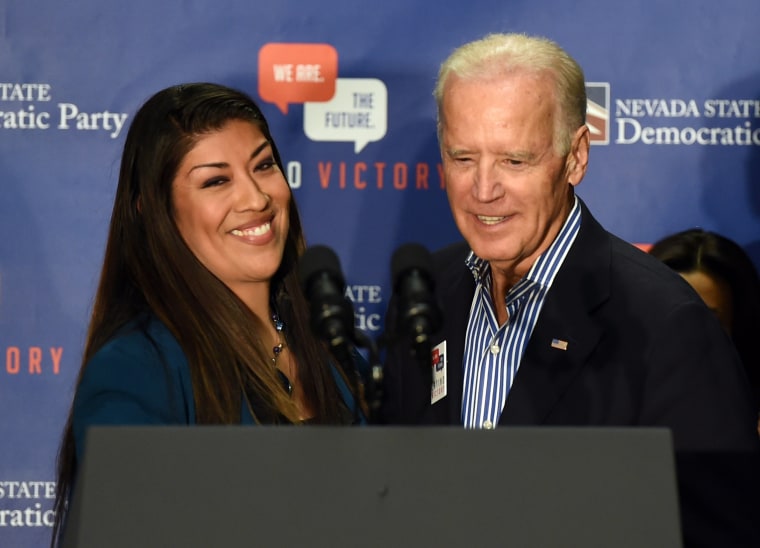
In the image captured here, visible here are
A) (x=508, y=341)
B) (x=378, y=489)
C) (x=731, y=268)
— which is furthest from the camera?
(x=731, y=268)

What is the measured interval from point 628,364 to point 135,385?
1001mm

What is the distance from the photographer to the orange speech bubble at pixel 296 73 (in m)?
3.59

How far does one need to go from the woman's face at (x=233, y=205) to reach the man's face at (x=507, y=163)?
0.47m

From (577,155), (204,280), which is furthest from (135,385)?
(577,155)

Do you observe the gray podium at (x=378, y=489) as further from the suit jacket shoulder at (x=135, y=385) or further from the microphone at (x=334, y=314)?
the suit jacket shoulder at (x=135, y=385)

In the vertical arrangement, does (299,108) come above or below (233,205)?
above

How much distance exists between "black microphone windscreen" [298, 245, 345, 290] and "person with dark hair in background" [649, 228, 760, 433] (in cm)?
211

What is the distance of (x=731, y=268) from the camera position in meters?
3.57

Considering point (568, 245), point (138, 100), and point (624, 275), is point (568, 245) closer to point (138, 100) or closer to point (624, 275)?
point (624, 275)

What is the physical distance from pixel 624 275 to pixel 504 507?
105 cm

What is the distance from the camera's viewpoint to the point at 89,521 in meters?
1.47

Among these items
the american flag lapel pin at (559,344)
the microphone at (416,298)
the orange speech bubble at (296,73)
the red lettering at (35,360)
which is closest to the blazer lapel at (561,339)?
the american flag lapel pin at (559,344)

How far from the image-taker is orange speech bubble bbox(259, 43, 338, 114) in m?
3.59

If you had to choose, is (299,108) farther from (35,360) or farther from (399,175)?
(35,360)
